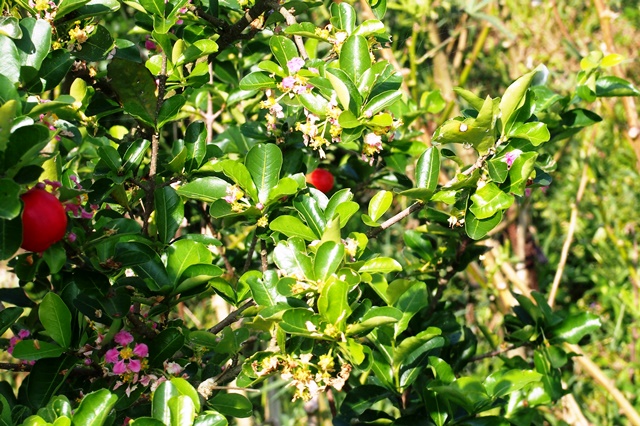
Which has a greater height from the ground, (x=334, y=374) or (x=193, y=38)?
(x=193, y=38)

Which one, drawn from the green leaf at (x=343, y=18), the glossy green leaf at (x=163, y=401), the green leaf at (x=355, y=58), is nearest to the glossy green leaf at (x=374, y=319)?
the glossy green leaf at (x=163, y=401)

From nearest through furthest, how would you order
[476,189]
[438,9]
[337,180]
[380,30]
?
[476,189]
[380,30]
[337,180]
[438,9]

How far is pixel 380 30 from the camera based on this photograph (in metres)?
1.11

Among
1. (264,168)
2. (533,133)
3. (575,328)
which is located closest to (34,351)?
(264,168)

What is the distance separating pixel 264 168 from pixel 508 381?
0.57 metres

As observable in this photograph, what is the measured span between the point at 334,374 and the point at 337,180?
58 centimetres

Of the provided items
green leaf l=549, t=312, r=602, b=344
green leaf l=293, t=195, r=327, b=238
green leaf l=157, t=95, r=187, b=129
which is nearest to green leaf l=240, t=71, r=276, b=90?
green leaf l=157, t=95, r=187, b=129

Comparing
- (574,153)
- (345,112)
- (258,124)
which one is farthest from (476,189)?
(574,153)

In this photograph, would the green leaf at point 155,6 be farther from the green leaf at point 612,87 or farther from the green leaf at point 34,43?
the green leaf at point 612,87

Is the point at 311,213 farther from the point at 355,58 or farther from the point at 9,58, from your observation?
the point at 9,58

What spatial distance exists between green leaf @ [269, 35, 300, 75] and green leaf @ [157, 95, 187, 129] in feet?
0.56

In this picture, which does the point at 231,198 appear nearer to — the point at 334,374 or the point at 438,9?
the point at 334,374

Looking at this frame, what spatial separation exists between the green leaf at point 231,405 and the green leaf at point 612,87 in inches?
32.9

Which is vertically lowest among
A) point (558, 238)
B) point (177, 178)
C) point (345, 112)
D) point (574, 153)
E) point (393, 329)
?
point (558, 238)
